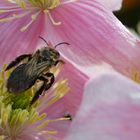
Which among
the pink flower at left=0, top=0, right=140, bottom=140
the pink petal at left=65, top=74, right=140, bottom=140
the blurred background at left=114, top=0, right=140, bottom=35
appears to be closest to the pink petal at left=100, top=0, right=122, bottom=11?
the pink flower at left=0, top=0, right=140, bottom=140

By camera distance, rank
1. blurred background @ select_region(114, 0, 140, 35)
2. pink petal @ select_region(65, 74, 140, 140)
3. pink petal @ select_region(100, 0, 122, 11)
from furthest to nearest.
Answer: blurred background @ select_region(114, 0, 140, 35)
pink petal @ select_region(100, 0, 122, 11)
pink petal @ select_region(65, 74, 140, 140)

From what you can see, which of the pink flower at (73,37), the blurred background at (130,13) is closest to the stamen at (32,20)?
the pink flower at (73,37)

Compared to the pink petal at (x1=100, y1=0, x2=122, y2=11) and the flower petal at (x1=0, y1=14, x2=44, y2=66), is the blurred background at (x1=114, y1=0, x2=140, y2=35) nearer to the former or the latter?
the pink petal at (x1=100, y1=0, x2=122, y2=11)

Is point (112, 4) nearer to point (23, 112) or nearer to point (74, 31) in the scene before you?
point (74, 31)

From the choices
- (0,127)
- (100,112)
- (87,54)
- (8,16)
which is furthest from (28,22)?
(100,112)

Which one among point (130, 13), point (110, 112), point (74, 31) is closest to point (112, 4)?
point (74, 31)

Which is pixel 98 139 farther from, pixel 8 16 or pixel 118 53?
pixel 8 16
